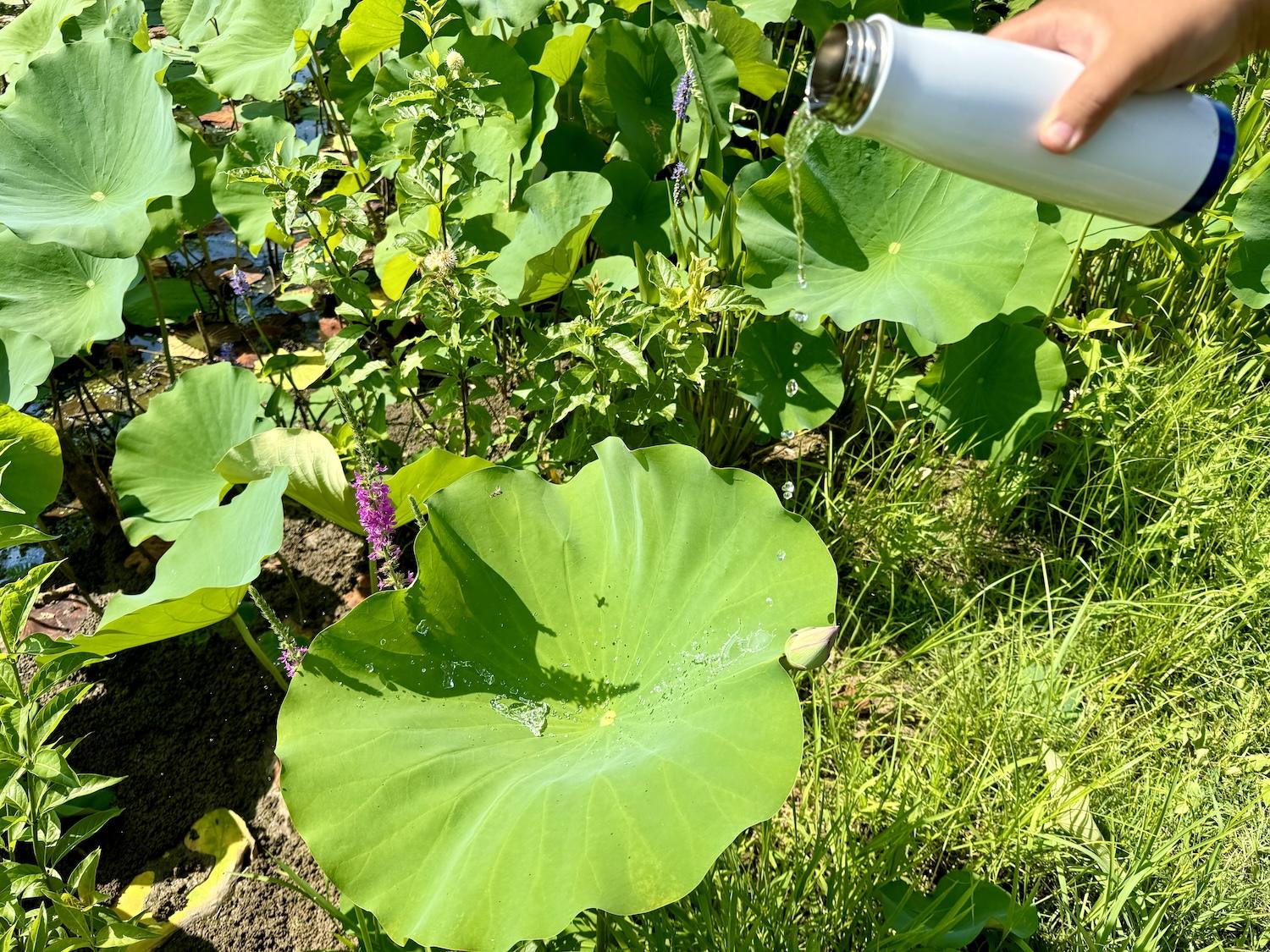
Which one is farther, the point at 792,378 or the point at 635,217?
the point at 635,217

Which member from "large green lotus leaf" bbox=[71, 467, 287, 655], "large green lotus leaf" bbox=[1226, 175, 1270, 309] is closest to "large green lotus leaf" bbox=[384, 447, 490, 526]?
"large green lotus leaf" bbox=[71, 467, 287, 655]

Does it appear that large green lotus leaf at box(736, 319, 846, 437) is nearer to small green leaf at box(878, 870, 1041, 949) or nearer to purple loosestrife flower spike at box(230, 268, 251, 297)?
small green leaf at box(878, 870, 1041, 949)

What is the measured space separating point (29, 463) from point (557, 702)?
1.09 metres

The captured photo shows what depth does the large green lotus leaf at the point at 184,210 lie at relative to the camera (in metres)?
2.09

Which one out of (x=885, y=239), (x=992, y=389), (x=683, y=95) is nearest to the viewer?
(x=683, y=95)

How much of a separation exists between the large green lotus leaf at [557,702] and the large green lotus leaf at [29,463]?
768mm

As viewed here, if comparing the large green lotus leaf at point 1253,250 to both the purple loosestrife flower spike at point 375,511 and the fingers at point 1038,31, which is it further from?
the purple loosestrife flower spike at point 375,511

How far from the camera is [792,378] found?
2.00 m

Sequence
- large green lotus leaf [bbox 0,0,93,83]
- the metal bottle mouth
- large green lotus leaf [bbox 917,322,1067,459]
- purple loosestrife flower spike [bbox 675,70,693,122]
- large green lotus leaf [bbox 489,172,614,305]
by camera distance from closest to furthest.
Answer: the metal bottle mouth, purple loosestrife flower spike [bbox 675,70,693,122], large green lotus leaf [bbox 489,172,614,305], large green lotus leaf [bbox 917,322,1067,459], large green lotus leaf [bbox 0,0,93,83]

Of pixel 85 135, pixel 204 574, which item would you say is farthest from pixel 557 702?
Result: pixel 85 135

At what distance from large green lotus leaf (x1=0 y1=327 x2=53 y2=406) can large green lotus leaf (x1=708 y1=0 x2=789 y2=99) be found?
5.19 ft

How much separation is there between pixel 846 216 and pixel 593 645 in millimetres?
1089

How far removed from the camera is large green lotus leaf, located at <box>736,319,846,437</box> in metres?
1.96

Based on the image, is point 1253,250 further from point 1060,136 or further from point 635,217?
point 1060,136
